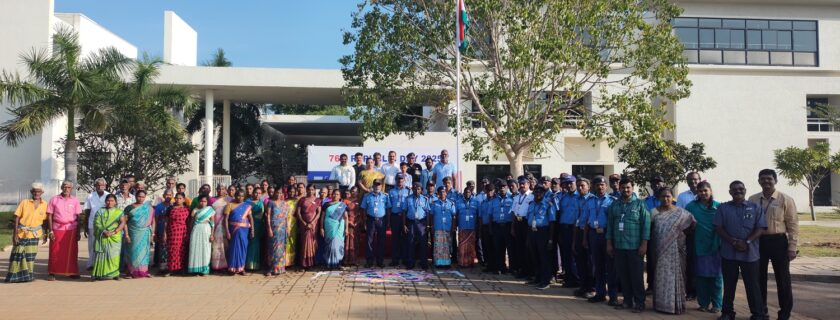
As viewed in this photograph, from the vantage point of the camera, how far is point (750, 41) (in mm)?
26766

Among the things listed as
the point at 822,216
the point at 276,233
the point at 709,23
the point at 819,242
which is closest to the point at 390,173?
the point at 276,233

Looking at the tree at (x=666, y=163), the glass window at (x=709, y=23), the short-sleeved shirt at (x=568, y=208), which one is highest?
the glass window at (x=709, y=23)

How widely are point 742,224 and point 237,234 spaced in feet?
23.7

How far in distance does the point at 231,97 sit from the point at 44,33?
7.27m

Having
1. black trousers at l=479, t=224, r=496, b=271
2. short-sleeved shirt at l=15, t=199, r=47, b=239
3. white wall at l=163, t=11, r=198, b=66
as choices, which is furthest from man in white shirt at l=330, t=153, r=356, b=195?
white wall at l=163, t=11, r=198, b=66

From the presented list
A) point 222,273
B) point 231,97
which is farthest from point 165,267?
point 231,97

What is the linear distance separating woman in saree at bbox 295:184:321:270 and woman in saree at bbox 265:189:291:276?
33 centimetres

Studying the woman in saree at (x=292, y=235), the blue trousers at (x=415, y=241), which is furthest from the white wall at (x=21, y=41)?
the blue trousers at (x=415, y=241)

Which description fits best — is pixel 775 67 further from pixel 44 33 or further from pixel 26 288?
pixel 44 33

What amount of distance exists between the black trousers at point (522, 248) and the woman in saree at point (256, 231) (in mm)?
4184

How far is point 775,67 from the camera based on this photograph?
26391 mm

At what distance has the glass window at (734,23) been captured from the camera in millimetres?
26641

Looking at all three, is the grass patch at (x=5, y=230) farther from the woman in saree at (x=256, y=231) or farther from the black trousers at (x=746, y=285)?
the black trousers at (x=746, y=285)

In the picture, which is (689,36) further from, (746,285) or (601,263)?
(746,285)
